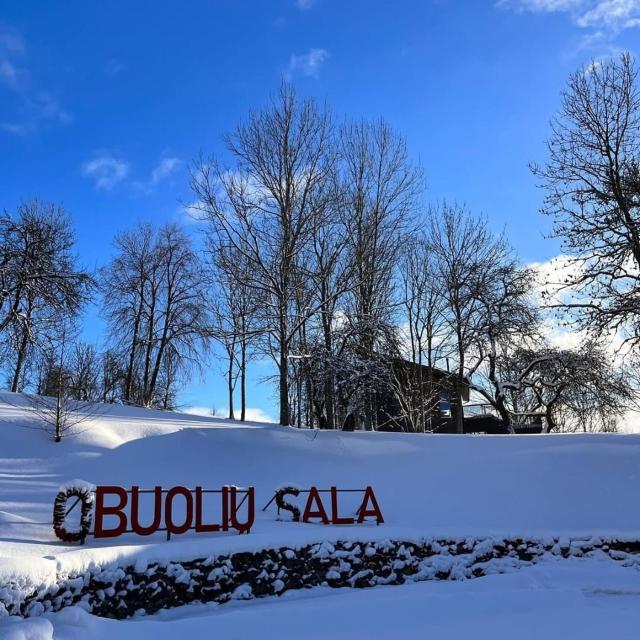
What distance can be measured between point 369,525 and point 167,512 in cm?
393

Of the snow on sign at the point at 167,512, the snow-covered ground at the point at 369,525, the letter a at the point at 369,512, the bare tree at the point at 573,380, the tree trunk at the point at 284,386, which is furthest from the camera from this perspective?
the bare tree at the point at 573,380

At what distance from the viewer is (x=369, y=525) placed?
10.9 metres

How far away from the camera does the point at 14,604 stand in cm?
637

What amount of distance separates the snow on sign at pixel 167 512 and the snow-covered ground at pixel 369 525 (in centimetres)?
24

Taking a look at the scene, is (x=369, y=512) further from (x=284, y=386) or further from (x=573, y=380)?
(x=573, y=380)

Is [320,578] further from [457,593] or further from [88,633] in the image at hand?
[88,633]

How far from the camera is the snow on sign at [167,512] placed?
8391 millimetres

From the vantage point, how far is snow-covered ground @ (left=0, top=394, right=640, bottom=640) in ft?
23.4

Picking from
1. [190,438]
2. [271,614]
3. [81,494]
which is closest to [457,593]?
[271,614]

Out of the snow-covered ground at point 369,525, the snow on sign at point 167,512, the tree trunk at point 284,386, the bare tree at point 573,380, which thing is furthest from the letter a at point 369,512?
the bare tree at point 573,380

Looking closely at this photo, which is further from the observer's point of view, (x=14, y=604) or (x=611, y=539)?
(x=611, y=539)

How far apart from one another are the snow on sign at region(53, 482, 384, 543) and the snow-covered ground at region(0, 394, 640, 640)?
0.78ft

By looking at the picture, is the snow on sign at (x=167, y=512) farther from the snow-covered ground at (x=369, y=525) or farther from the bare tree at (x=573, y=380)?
the bare tree at (x=573, y=380)

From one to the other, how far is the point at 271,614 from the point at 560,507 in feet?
24.1
